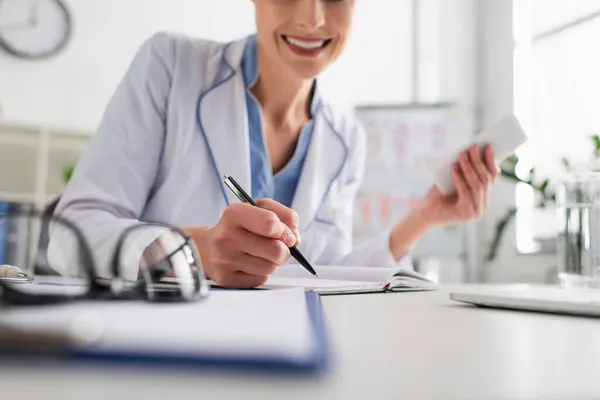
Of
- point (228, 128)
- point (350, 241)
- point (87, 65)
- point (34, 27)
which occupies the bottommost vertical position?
point (350, 241)

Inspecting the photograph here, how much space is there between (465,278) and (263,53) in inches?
93.0

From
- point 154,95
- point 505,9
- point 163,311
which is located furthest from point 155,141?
point 505,9

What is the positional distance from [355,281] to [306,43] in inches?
18.9

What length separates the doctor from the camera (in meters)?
0.91

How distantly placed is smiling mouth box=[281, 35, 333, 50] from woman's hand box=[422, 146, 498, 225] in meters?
0.31

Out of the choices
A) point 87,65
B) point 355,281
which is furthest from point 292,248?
point 87,65

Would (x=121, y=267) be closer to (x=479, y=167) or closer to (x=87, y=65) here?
(x=479, y=167)

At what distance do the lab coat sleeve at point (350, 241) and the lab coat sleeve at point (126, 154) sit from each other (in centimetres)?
37

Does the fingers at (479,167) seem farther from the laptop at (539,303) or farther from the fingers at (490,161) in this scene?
the laptop at (539,303)

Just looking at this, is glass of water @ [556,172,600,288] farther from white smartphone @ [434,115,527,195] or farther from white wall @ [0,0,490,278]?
white wall @ [0,0,490,278]

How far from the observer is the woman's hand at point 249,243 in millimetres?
531

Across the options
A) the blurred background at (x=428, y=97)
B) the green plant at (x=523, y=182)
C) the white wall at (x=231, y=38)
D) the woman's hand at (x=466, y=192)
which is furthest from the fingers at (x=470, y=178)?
the white wall at (x=231, y=38)

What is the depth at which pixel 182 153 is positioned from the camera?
98 cm

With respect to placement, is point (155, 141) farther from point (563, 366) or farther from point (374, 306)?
point (563, 366)
